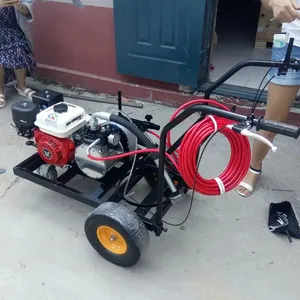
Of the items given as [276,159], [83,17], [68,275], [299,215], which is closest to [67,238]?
[68,275]

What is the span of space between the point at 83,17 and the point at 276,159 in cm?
167

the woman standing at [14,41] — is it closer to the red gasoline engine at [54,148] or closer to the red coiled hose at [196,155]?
the red gasoline engine at [54,148]

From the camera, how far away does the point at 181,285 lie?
148cm

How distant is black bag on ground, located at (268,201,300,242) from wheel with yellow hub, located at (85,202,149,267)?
0.65 metres

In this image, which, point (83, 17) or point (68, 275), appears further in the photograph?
point (83, 17)

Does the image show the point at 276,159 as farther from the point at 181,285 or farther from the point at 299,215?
the point at 181,285

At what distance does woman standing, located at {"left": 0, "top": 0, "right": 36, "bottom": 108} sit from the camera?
8.68 ft

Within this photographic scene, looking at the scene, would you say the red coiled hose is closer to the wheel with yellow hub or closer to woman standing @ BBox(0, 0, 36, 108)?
the wheel with yellow hub

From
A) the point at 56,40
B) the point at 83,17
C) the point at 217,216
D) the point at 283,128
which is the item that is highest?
the point at 283,128

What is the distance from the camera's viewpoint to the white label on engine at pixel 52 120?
1.60m

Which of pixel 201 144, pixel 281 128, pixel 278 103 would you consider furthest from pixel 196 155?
pixel 278 103

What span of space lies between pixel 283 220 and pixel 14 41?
7.08 ft

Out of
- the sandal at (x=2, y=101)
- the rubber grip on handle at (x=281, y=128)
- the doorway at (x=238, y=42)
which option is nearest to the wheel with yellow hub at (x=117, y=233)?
the rubber grip on handle at (x=281, y=128)

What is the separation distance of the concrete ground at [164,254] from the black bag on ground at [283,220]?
0.03 meters
